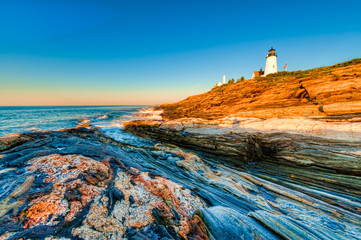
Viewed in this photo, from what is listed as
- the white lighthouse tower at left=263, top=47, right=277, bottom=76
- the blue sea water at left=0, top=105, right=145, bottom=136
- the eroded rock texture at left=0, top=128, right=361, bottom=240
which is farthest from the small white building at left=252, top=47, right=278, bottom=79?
the blue sea water at left=0, top=105, right=145, bottom=136

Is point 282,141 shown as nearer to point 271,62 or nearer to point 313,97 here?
point 313,97

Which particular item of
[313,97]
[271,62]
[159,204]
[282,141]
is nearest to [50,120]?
[159,204]

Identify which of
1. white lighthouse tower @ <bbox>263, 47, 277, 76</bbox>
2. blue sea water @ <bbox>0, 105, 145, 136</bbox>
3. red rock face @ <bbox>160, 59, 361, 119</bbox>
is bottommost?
blue sea water @ <bbox>0, 105, 145, 136</bbox>

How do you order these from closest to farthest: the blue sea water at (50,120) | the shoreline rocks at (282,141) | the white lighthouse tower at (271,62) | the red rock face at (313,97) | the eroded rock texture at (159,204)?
the eroded rock texture at (159,204)
the shoreline rocks at (282,141)
the red rock face at (313,97)
the blue sea water at (50,120)
the white lighthouse tower at (271,62)

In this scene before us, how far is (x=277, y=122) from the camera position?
11891 mm

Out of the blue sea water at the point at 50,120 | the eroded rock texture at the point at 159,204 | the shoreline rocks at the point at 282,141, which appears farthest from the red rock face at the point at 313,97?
the blue sea water at the point at 50,120

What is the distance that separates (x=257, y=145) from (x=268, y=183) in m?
4.17

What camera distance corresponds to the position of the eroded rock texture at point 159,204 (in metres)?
3.05

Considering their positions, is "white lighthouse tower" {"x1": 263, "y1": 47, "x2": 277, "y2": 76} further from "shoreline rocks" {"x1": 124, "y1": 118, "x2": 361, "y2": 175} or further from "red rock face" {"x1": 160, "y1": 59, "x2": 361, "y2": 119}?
"shoreline rocks" {"x1": 124, "y1": 118, "x2": 361, "y2": 175}

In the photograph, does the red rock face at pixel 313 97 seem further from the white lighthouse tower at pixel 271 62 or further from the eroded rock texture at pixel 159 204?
the white lighthouse tower at pixel 271 62

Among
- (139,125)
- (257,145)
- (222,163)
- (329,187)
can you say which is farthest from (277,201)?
(139,125)

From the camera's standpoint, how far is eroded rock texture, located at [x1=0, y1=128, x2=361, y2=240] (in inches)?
120

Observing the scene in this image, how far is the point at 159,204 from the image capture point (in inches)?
158

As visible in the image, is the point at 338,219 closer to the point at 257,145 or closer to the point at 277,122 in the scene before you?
the point at 257,145
